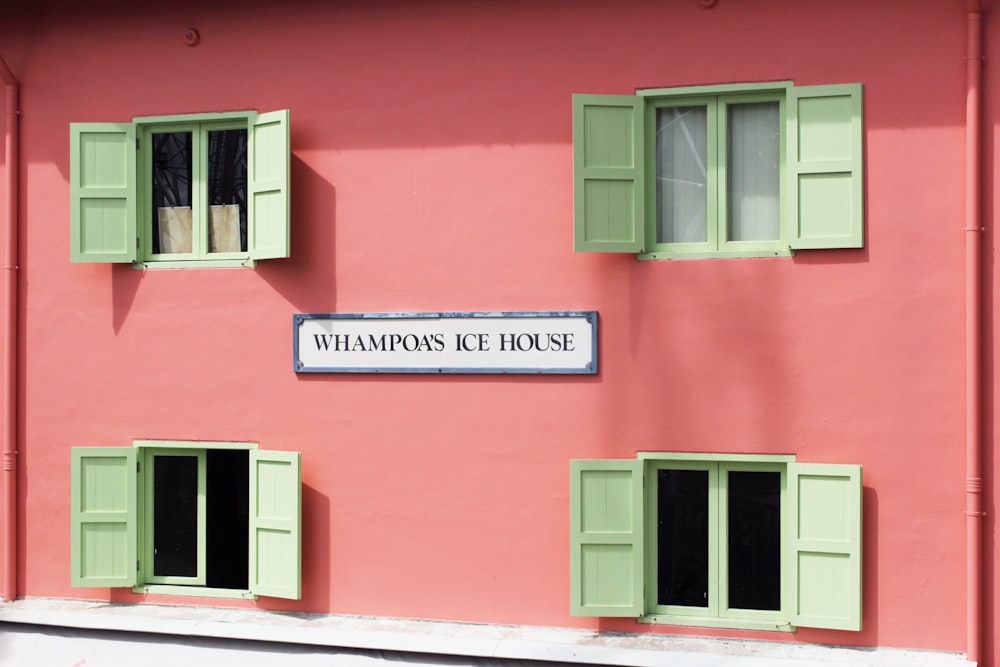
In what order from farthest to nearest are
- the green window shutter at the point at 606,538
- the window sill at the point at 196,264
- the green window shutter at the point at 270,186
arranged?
the window sill at the point at 196,264 < the green window shutter at the point at 270,186 < the green window shutter at the point at 606,538

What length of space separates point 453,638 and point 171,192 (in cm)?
389

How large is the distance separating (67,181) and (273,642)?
149 inches

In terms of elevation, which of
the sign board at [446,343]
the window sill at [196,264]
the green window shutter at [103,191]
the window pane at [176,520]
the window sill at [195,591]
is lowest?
the window sill at [195,591]

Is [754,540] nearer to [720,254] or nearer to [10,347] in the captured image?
[720,254]

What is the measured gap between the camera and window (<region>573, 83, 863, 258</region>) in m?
6.79

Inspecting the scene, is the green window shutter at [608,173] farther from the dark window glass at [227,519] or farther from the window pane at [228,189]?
the dark window glass at [227,519]

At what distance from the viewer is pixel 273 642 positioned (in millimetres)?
7242

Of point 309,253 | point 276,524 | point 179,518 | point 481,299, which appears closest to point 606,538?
point 481,299

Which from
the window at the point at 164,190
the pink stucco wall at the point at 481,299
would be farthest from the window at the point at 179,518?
the window at the point at 164,190

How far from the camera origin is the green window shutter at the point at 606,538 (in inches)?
277

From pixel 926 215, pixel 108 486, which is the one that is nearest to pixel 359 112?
pixel 108 486

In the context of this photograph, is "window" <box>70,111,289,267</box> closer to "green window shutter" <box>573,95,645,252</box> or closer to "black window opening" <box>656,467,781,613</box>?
"green window shutter" <box>573,95,645,252</box>

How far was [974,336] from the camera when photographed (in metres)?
6.52

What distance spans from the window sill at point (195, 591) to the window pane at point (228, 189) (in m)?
2.53
